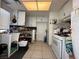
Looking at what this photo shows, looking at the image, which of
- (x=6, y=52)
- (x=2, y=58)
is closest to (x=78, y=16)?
(x=2, y=58)

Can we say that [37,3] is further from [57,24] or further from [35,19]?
[35,19]

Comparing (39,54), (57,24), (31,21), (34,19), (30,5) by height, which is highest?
(30,5)

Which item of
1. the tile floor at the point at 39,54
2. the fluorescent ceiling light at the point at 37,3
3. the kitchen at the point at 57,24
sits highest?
the fluorescent ceiling light at the point at 37,3

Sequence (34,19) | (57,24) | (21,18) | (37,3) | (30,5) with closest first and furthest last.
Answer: (37,3) < (30,5) < (57,24) < (21,18) < (34,19)

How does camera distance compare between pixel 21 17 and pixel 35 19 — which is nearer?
pixel 21 17

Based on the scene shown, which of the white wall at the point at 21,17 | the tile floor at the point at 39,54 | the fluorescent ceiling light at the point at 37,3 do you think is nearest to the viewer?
the tile floor at the point at 39,54

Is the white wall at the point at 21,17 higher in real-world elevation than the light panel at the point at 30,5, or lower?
lower

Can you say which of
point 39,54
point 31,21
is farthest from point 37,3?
point 31,21

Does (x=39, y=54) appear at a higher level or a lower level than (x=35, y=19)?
lower

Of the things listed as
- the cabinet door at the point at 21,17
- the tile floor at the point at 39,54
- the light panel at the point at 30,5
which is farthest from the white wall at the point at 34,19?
the tile floor at the point at 39,54

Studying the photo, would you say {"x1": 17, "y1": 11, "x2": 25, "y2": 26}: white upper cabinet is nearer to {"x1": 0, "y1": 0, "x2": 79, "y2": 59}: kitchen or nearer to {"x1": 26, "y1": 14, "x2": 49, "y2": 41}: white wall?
{"x1": 0, "y1": 0, "x2": 79, "y2": 59}: kitchen

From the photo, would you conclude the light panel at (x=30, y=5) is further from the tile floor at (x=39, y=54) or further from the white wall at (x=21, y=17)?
the tile floor at (x=39, y=54)

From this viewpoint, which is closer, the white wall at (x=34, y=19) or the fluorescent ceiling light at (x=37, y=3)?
the fluorescent ceiling light at (x=37, y=3)

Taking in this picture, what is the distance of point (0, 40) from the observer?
538 cm
